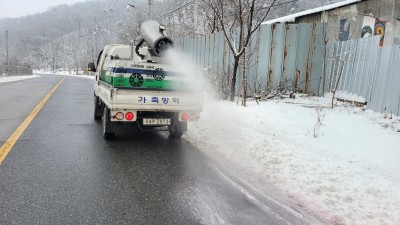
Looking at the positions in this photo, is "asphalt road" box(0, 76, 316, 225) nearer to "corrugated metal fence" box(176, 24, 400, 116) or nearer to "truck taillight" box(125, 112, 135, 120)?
"truck taillight" box(125, 112, 135, 120)

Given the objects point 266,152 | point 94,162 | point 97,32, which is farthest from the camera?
point 97,32

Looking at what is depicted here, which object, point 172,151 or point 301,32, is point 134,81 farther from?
point 301,32

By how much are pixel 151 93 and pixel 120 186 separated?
2.63 metres

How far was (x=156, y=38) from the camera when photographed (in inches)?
289

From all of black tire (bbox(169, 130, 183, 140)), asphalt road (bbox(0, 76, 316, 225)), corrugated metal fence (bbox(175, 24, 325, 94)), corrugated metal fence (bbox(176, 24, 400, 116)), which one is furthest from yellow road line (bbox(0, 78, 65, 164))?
corrugated metal fence (bbox(175, 24, 325, 94))

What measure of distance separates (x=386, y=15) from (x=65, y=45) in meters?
188

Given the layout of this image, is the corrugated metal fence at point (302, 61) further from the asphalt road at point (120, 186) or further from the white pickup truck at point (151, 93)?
the asphalt road at point (120, 186)

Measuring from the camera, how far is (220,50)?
1545cm

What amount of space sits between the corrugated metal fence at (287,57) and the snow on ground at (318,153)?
219 centimetres

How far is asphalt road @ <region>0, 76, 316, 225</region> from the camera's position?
12.6 feet

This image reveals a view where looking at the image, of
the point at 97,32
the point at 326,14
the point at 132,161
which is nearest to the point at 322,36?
the point at 326,14

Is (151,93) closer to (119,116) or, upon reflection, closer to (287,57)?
(119,116)

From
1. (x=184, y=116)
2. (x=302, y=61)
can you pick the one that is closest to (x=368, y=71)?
(x=302, y=61)

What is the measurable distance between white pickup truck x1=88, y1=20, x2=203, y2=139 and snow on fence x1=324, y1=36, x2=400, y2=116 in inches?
227
